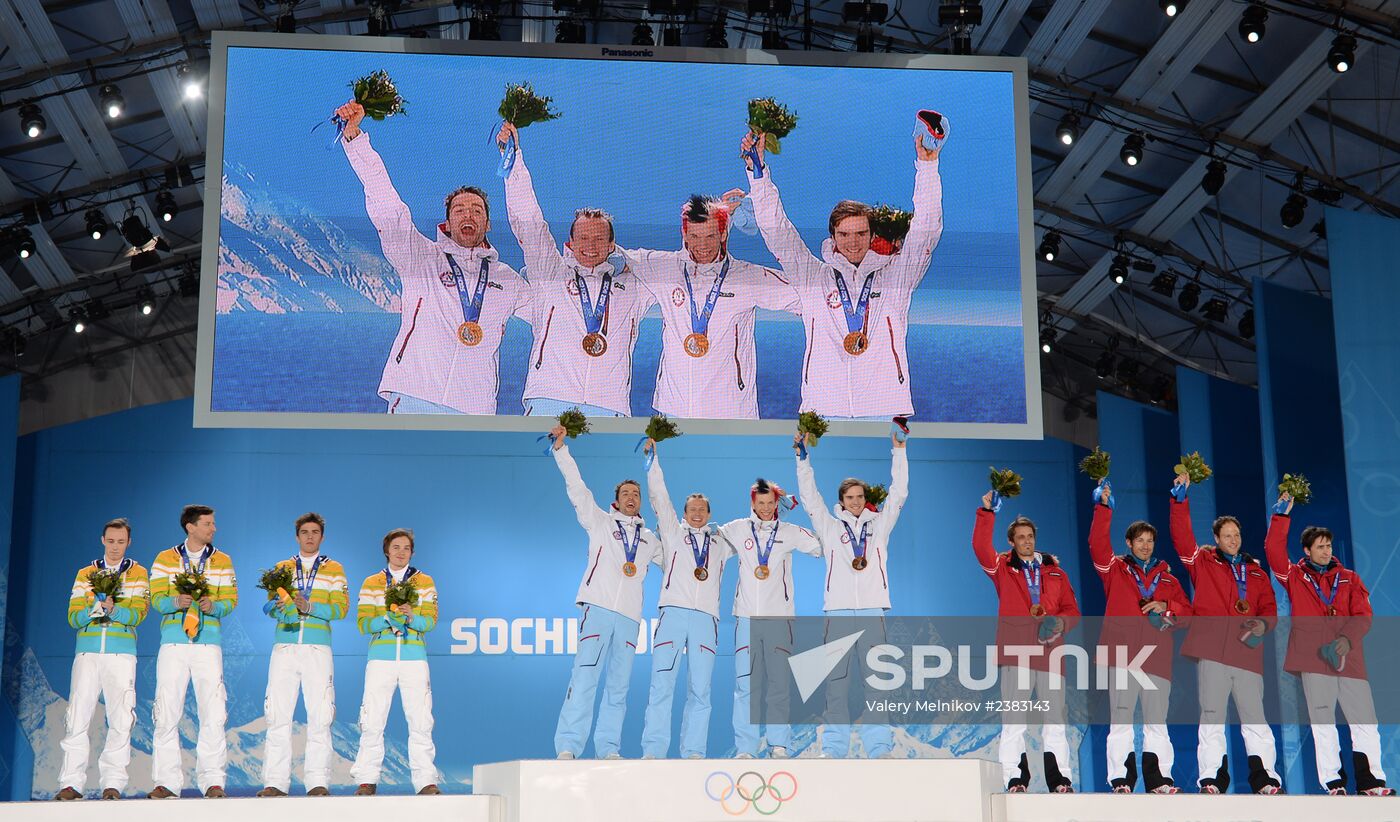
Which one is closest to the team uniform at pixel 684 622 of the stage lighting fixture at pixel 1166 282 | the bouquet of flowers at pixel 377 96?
the bouquet of flowers at pixel 377 96

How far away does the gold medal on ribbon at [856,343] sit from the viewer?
10.8 meters

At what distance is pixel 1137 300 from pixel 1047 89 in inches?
193

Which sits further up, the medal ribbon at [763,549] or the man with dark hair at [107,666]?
the medal ribbon at [763,549]

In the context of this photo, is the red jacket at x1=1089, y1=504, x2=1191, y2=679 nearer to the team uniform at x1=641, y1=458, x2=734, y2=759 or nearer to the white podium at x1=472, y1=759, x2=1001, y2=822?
the white podium at x1=472, y1=759, x2=1001, y2=822

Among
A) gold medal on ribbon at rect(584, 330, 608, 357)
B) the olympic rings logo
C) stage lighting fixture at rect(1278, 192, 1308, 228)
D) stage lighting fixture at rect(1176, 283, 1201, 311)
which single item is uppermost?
stage lighting fixture at rect(1278, 192, 1308, 228)

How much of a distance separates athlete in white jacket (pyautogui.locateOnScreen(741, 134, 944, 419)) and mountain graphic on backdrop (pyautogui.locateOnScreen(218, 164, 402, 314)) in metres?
2.89

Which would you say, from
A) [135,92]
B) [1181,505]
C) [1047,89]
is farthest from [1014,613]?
[135,92]

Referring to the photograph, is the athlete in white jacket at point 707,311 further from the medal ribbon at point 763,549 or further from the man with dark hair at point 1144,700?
the man with dark hair at point 1144,700

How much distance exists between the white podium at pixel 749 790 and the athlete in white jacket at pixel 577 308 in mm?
3452

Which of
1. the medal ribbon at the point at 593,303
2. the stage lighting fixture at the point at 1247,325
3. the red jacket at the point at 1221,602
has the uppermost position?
the stage lighting fixture at the point at 1247,325

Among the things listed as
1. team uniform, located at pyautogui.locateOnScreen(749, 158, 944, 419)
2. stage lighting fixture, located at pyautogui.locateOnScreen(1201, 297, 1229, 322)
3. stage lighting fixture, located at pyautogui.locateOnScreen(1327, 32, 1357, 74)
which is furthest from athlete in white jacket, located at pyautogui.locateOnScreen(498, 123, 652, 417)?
stage lighting fixture, located at pyautogui.locateOnScreen(1201, 297, 1229, 322)

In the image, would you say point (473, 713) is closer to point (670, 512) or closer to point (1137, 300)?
point (670, 512)

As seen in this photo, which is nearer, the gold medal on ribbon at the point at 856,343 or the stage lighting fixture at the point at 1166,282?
the gold medal on ribbon at the point at 856,343

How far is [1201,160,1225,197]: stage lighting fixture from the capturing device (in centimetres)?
1395
